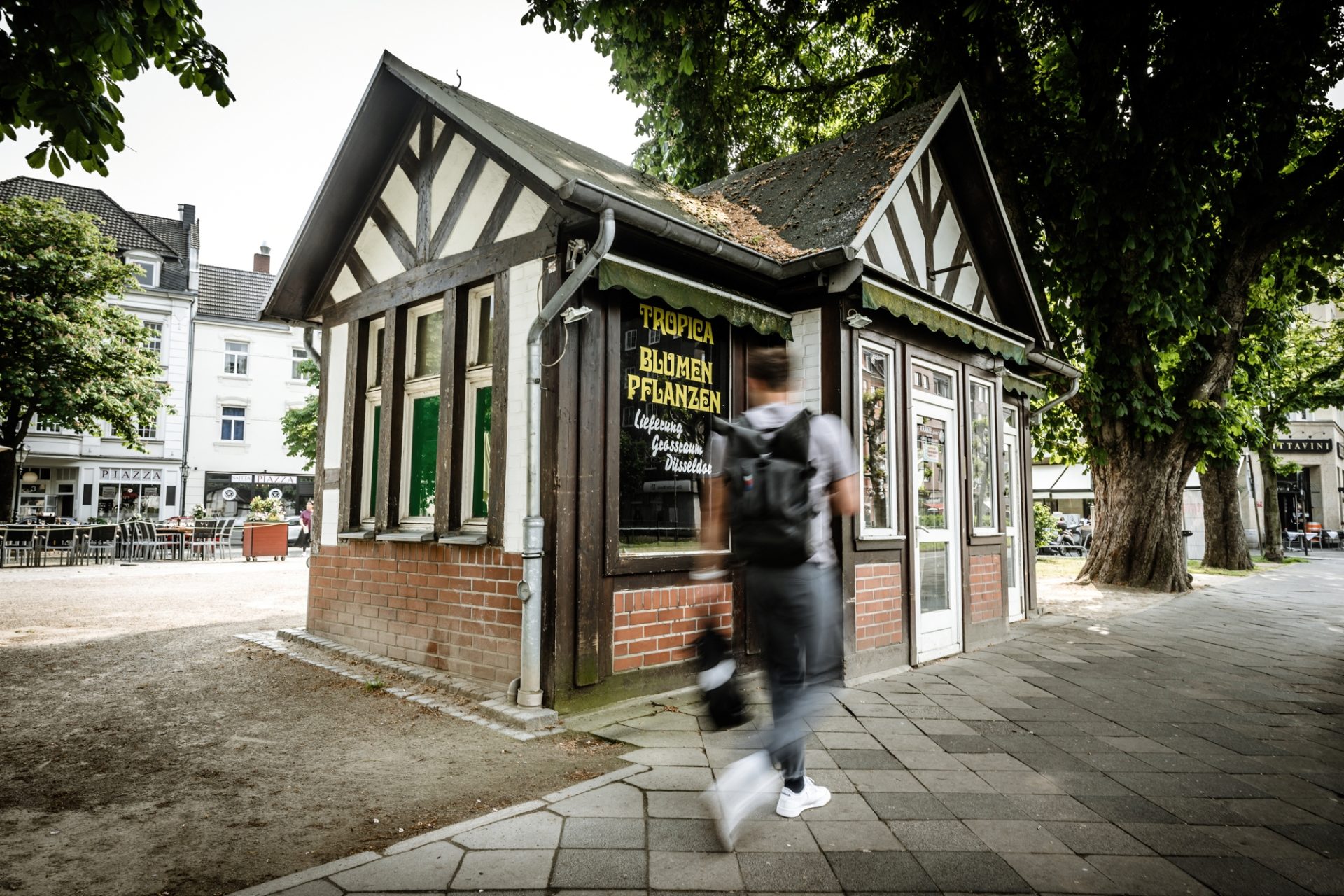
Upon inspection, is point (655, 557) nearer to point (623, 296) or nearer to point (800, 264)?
point (623, 296)

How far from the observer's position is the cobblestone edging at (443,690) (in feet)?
15.2

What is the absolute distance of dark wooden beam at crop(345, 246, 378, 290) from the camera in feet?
23.6

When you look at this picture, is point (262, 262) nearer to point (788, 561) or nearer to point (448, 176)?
point (448, 176)

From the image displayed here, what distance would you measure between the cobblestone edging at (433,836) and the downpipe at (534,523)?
1.20m

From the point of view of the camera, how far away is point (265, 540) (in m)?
19.4

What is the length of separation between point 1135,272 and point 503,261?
8965 millimetres

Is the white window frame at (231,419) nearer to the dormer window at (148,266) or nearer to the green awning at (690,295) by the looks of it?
the dormer window at (148,266)

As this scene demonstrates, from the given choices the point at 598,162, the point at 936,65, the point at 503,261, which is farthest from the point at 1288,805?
the point at 936,65

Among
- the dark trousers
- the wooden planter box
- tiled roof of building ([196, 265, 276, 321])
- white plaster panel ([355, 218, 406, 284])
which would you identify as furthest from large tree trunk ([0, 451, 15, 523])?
the dark trousers

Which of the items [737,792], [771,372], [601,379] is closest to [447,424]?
[601,379]

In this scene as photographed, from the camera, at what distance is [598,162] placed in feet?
25.0

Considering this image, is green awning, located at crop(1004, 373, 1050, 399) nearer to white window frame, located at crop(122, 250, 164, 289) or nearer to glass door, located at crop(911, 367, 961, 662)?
glass door, located at crop(911, 367, 961, 662)

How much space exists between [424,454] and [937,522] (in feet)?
16.5

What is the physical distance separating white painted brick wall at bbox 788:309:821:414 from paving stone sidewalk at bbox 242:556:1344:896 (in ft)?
8.03
